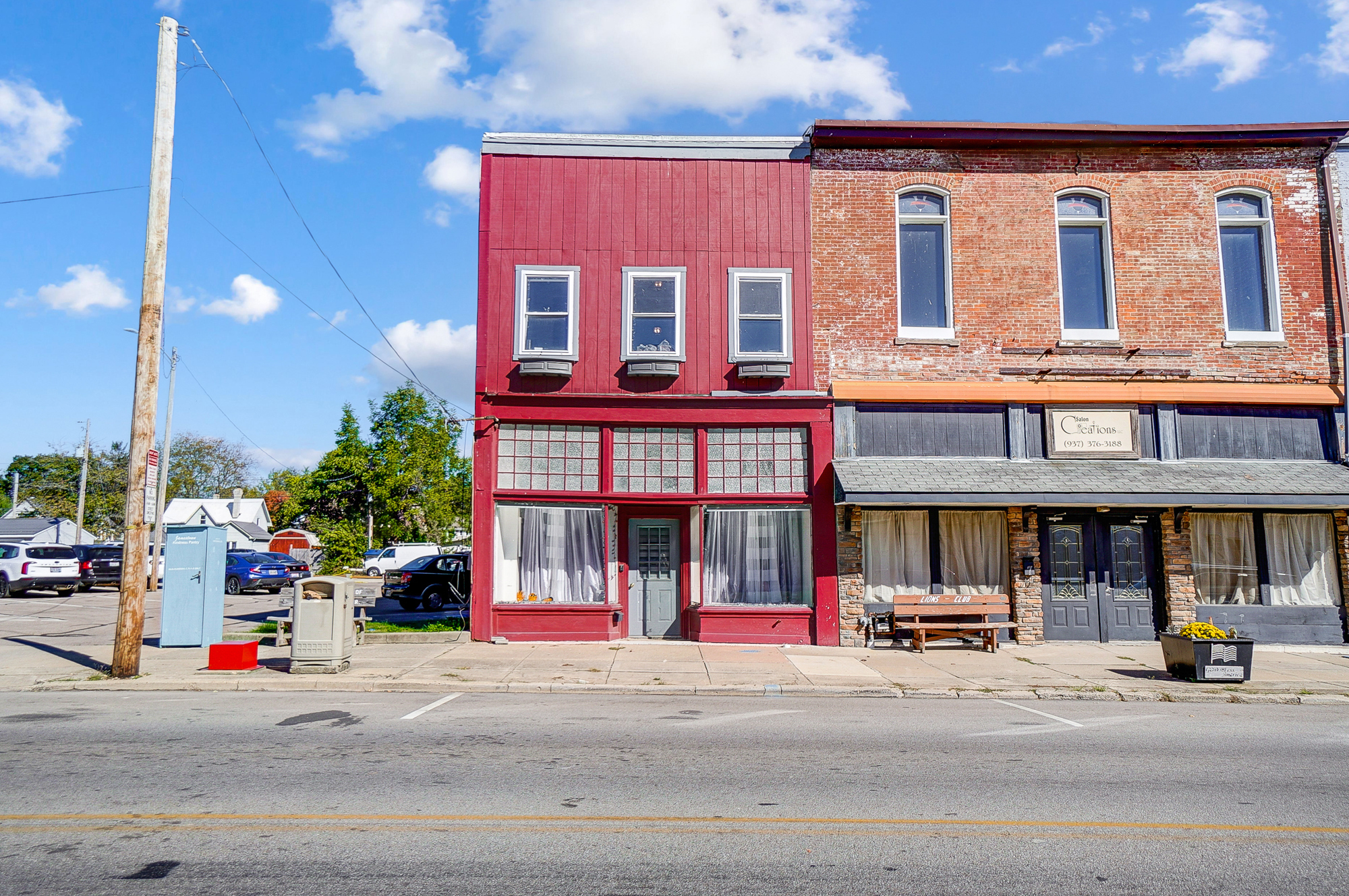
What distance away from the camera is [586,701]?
9797mm

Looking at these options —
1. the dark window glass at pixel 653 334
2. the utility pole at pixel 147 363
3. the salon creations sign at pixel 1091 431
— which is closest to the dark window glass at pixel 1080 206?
the salon creations sign at pixel 1091 431

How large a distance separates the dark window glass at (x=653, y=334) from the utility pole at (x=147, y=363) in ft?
24.1

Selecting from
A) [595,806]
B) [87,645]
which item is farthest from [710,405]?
[87,645]

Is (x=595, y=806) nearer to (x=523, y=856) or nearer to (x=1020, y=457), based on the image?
(x=523, y=856)

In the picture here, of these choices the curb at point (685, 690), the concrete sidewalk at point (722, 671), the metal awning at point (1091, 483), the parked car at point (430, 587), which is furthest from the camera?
the parked car at point (430, 587)

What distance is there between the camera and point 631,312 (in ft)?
49.2

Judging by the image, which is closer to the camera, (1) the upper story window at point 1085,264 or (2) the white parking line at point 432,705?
(2) the white parking line at point 432,705

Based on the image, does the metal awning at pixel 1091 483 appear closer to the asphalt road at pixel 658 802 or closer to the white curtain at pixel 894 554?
the white curtain at pixel 894 554

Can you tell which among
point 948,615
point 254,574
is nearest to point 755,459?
point 948,615

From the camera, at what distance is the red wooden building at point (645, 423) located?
14688mm

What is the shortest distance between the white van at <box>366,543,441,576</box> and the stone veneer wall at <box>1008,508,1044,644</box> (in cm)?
2918

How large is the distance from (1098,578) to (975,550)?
7.45 ft

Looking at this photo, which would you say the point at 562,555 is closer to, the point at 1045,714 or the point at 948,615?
the point at 948,615

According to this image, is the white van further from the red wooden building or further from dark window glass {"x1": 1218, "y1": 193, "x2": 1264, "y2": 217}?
dark window glass {"x1": 1218, "y1": 193, "x2": 1264, "y2": 217}
